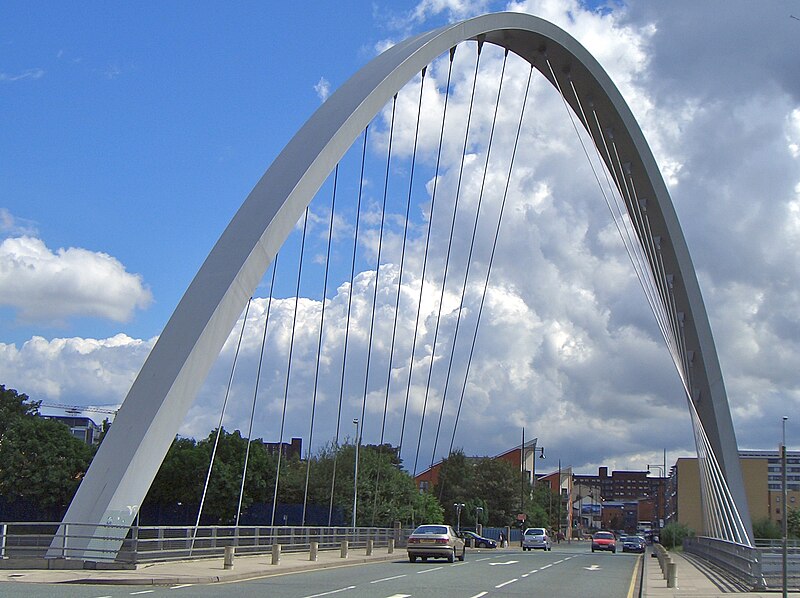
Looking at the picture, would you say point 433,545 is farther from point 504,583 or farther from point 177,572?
point 177,572

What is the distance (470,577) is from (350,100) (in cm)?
1355

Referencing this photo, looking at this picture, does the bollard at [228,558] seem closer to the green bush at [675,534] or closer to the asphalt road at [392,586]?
the asphalt road at [392,586]

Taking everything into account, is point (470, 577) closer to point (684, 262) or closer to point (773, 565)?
point (773, 565)

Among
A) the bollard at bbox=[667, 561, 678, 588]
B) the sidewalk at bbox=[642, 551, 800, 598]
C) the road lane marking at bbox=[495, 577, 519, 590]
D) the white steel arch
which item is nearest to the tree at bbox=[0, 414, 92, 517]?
the white steel arch

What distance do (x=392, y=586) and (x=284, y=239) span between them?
987 centimetres

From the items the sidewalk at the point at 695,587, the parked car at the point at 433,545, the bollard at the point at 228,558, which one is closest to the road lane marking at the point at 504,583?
the sidewalk at the point at 695,587

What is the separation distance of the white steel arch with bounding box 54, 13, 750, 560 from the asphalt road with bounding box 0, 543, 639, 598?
12.0 feet

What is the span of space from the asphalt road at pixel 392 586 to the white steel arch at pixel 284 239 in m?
3.66

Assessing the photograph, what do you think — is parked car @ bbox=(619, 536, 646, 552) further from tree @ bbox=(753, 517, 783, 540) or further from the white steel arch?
the white steel arch

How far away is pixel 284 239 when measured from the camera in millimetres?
26562

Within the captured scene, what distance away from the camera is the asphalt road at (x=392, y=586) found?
1744 cm

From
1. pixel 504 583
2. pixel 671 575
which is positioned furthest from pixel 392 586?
pixel 671 575

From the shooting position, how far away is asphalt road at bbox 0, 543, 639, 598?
1744cm

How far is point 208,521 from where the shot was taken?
217ft
